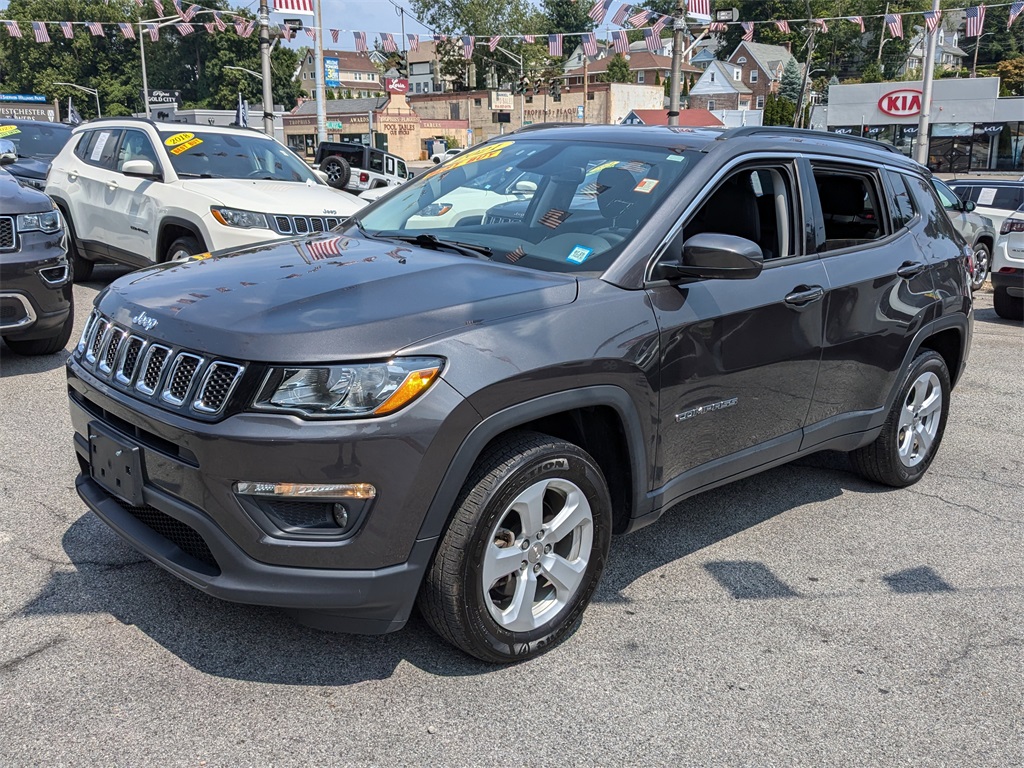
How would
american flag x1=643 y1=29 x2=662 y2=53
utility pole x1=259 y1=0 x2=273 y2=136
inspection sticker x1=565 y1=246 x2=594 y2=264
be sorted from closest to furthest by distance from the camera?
inspection sticker x1=565 y1=246 x2=594 y2=264, utility pole x1=259 y1=0 x2=273 y2=136, american flag x1=643 y1=29 x2=662 y2=53

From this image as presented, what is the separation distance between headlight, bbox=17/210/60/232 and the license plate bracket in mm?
3698

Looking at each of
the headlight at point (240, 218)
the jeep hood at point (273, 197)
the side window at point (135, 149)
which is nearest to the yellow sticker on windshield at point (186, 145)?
the side window at point (135, 149)

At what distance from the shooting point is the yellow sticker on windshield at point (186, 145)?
9031 mm

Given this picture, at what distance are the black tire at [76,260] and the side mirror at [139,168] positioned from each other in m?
1.65

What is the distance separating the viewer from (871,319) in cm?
445

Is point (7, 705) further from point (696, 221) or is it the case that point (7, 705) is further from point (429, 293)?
point (696, 221)

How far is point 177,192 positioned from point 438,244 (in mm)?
5533

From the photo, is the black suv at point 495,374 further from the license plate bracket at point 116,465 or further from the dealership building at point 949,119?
the dealership building at point 949,119

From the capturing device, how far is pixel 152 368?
9.75 ft

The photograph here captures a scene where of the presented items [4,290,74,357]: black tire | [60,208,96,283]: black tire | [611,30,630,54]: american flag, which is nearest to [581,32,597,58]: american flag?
[611,30,630,54]: american flag

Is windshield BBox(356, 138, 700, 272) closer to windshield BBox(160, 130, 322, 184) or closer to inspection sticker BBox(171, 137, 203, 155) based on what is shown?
windshield BBox(160, 130, 322, 184)

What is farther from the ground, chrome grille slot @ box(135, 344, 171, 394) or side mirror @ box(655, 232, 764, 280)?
side mirror @ box(655, 232, 764, 280)

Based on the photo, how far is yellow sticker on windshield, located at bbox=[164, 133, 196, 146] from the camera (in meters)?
9.09

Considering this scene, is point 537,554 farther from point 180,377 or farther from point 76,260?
point 76,260
